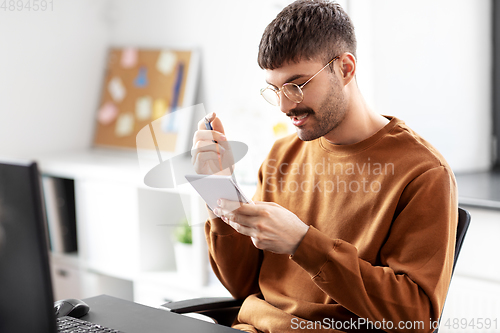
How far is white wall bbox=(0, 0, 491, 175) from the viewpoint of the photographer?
83.5 inches

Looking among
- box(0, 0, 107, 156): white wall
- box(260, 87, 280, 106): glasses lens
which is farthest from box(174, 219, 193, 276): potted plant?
box(260, 87, 280, 106): glasses lens

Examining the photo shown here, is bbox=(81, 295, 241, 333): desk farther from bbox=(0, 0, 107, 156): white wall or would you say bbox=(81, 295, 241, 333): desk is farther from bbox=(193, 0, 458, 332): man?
bbox=(0, 0, 107, 156): white wall

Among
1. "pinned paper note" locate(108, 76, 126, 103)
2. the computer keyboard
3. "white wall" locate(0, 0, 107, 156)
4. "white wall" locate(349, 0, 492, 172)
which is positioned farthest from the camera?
"pinned paper note" locate(108, 76, 126, 103)

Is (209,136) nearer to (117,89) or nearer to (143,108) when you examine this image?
(143,108)

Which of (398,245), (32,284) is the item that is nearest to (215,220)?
(398,245)

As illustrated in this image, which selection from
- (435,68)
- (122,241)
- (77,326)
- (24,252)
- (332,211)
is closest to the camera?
(24,252)

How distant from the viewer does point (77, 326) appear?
1.11 m

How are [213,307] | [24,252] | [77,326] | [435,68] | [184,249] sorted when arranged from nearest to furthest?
[24,252]
[77,326]
[213,307]
[435,68]
[184,249]

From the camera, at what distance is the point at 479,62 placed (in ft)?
7.56

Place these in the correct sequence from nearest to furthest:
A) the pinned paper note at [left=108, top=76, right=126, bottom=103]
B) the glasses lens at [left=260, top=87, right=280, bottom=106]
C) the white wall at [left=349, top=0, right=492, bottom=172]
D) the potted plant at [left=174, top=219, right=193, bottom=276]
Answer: the glasses lens at [left=260, top=87, right=280, bottom=106] → the white wall at [left=349, top=0, right=492, bottom=172] → the potted plant at [left=174, top=219, right=193, bottom=276] → the pinned paper note at [left=108, top=76, right=126, bottom=103]

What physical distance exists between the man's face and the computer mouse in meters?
0.60

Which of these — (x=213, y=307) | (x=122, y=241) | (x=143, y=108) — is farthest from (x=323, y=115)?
(x=143, y=108)

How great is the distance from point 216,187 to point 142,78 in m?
1.90

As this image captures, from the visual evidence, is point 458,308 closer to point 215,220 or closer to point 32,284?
point 215,220
